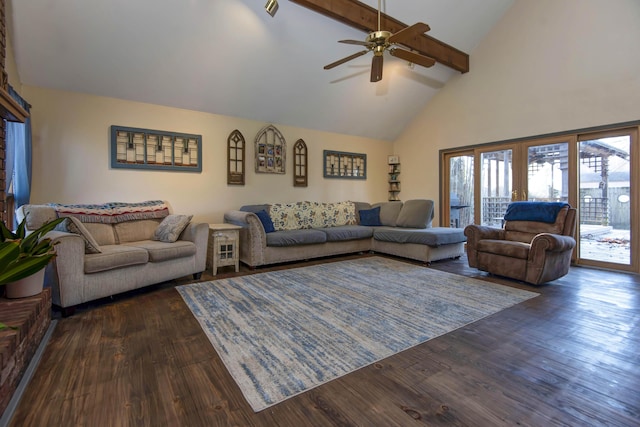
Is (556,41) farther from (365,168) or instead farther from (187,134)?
(187,134)

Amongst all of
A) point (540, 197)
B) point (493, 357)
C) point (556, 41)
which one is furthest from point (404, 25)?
point (493, 357)

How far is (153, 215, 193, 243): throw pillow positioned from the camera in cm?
348

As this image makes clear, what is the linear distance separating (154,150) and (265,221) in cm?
186

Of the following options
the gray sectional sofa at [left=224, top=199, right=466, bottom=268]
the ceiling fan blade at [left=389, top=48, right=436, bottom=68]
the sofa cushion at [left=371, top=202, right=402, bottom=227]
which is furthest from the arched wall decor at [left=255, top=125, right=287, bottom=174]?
the ceiling fan blade at [left=389, top=48, right=436, bottom=68]

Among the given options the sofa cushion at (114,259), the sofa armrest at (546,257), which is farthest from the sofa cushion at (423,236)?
the sofa cushion at (114,259)

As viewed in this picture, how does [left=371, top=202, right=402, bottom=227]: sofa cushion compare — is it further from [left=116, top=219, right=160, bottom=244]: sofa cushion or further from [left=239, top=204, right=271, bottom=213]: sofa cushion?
[left=116, top=219, right=160, bottom=244]: sofa cushion

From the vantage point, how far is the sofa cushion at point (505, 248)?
342cm

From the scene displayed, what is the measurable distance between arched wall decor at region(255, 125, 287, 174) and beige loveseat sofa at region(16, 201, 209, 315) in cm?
176

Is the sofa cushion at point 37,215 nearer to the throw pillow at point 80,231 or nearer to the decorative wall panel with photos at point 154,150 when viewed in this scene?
the throw pillow at point 80,231

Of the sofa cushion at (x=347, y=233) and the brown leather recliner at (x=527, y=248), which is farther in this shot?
the sofa cushion at (x=347, y=233)

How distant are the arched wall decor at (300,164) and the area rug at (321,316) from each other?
2.14 metres

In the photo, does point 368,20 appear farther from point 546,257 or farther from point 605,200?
point 605,200

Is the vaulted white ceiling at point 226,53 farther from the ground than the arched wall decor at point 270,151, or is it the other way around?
the vaulted white ceiling at point 226,53

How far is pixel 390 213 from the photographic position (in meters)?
5.55
